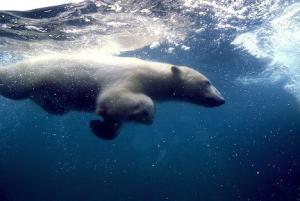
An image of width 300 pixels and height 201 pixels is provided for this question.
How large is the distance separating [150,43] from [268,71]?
13.9m

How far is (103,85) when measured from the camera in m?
5.71

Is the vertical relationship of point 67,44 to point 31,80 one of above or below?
below

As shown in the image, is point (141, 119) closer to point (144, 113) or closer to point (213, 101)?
point (144, 113)

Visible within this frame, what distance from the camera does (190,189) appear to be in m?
33.8

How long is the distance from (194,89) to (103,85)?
1.68m

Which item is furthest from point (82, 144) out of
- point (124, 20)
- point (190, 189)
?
point (124, 20)

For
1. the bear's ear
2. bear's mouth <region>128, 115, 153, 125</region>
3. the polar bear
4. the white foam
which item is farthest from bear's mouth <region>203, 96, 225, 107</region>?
the white foam

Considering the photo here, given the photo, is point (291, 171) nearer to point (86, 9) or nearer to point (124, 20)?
point (124, 20)

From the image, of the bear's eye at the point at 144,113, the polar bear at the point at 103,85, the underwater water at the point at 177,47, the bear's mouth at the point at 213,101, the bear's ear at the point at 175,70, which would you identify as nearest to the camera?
the bear's eye at the point at 144,113

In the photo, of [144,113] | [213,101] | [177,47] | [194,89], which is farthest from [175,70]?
[177,47]

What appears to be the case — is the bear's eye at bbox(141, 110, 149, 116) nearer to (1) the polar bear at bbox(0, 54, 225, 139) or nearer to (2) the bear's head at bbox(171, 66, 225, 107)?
(1) the polar bear at bbox(0, 54, 225, 139)

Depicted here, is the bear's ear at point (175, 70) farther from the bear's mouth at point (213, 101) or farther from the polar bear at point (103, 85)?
the bear's mouth at point (213, 101)

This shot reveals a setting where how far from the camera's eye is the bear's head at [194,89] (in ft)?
19.5

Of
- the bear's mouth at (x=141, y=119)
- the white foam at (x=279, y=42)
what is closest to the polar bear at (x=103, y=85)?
the bear's mouth at (x=141, y=119)
